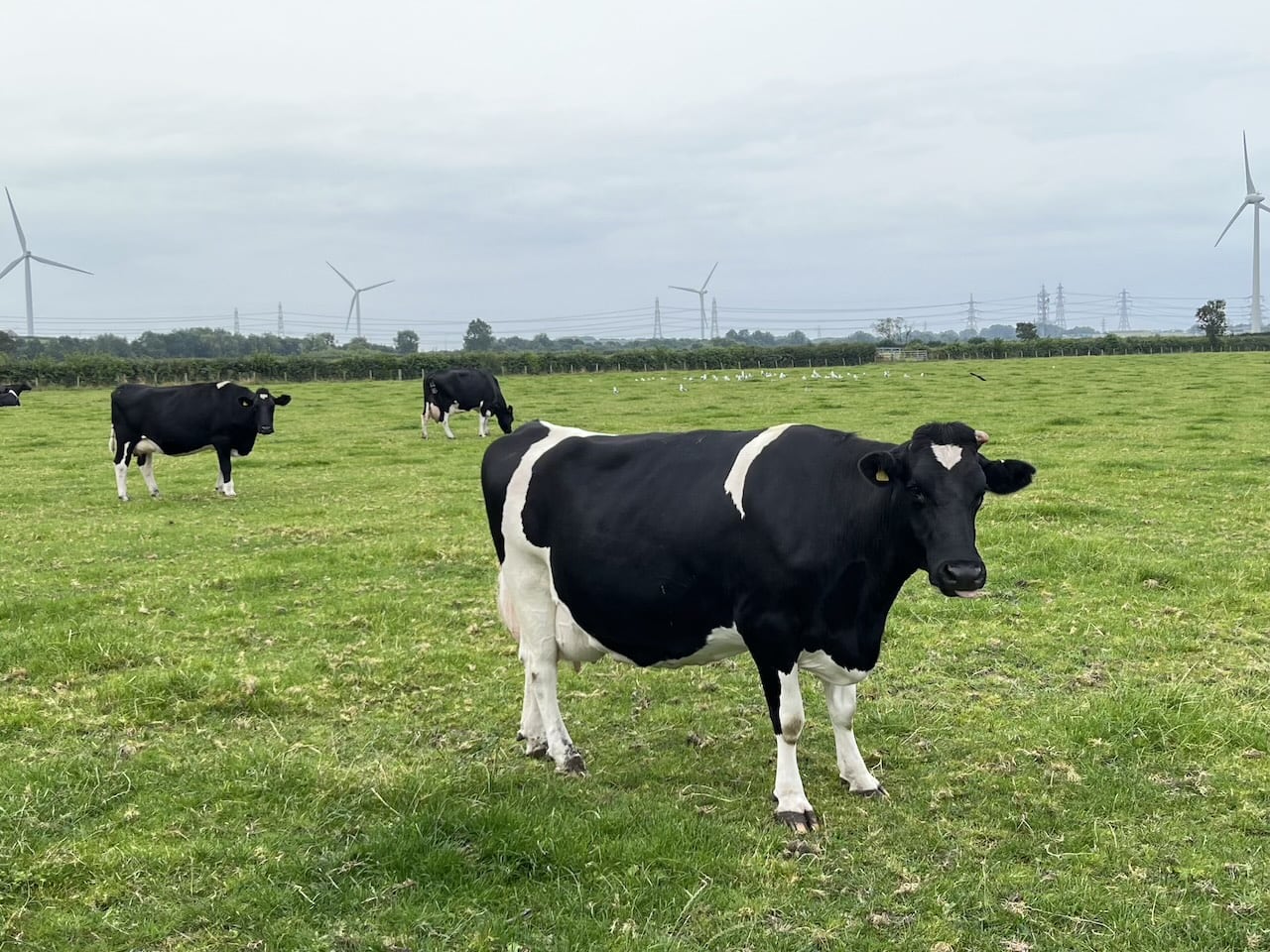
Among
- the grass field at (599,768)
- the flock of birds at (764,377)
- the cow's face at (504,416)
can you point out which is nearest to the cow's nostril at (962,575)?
the grass field at (599,768)

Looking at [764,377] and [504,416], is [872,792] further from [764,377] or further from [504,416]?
[764,377]

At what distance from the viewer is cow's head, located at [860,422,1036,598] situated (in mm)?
4875

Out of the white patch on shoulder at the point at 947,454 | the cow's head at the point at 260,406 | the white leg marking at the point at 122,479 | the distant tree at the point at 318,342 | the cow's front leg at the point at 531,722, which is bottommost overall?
the cow's front leg at the point at 531,722

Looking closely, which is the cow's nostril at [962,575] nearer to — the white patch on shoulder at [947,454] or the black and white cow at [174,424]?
the white patch on shoulder at [947,454]

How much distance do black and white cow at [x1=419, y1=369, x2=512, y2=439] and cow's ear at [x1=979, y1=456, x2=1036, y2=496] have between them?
23122 millimetres

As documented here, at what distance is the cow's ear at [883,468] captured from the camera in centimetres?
502

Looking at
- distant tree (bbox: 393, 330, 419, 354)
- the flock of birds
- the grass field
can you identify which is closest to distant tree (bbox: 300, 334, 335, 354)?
distant tree (bbox: 393, 330, 419, 354)

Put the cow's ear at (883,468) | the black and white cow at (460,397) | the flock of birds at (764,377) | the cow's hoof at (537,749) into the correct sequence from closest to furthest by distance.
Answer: the cow's ear at (883,468)
the cow's hoof at (537,749)
the black and white cow at (460,397)
the flock of birds at (764,377)

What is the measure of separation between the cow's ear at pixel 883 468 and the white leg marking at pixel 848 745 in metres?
1.23

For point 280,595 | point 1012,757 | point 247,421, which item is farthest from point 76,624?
point 247,421

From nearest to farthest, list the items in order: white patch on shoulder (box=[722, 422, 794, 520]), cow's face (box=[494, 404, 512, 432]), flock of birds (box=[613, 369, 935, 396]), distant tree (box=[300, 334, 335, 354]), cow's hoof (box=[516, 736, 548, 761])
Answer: white patch on shoulder (box=[722, 422, 794, 520]) < cow's hoof (box=[516, 736, 548, 761]) < cow's face (box=[494, 404, 512, 432]) < flock of birds (box=[613, 369, 935, 396]) < distant tree (box=[300, 334, 335, 354])

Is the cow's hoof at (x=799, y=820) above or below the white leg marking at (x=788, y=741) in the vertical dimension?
below

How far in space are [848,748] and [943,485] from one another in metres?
1.61

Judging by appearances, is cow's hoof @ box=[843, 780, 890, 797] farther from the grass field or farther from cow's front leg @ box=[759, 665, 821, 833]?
cow's front leg @ box=[759, 665, 821, 833]
